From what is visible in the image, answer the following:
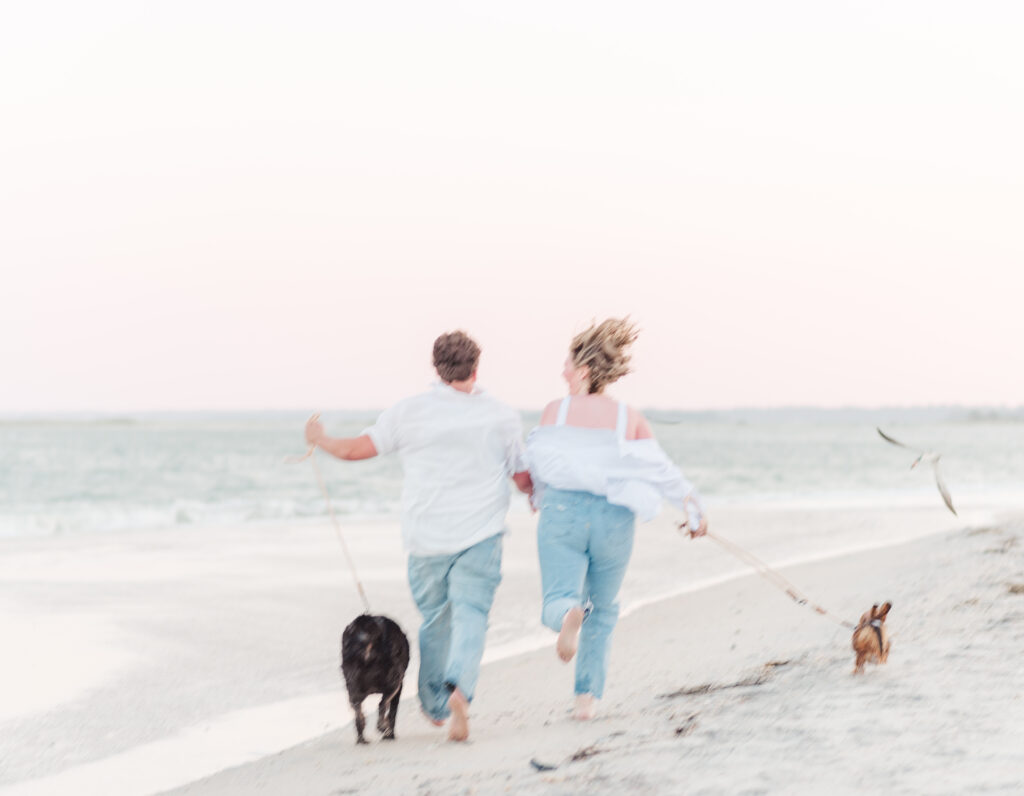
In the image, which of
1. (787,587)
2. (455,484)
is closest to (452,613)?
(455,484)

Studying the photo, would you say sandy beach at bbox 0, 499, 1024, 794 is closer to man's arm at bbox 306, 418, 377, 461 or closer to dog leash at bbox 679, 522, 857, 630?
dog leash at bbox 679, 522, 857, 630

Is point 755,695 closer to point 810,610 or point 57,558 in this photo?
point 810,610

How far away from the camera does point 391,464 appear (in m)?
43.3

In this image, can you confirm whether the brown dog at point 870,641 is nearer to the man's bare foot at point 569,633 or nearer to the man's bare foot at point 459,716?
the man's bare foot at point 569,633

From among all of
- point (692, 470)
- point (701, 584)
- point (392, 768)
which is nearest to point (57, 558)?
point (701, 584)

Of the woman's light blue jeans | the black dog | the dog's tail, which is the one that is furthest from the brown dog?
the black dog

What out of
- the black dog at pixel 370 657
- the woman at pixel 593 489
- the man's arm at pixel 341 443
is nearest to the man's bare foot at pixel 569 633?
the woman at pixel 593 489

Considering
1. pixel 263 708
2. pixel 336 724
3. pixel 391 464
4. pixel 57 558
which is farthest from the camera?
pixel 391 464

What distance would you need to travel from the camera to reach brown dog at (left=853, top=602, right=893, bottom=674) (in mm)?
4105

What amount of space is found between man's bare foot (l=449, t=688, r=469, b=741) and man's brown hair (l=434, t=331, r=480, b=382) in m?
1.18

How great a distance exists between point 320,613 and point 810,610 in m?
3.53

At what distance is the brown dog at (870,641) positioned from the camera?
4.11m

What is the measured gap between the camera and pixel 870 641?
4109 mm

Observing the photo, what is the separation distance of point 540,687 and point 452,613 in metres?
1.47
